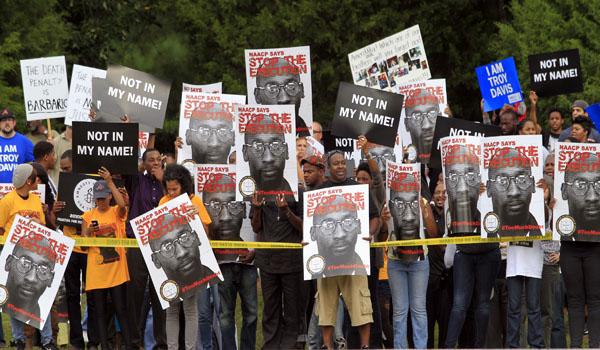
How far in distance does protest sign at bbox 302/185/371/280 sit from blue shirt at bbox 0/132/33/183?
5310 mm

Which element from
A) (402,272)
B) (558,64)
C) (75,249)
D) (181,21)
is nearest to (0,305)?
(75,249)

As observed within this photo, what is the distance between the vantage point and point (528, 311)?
17.2 m

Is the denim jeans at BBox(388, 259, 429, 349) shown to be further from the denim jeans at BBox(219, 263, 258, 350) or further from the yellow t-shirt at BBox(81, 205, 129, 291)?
the yellow t-shirt at BBox(81, 205, 129, 291)

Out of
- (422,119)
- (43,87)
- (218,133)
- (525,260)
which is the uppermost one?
(43,87)

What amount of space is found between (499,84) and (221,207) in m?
4.68

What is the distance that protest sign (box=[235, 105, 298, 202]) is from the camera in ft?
55.6

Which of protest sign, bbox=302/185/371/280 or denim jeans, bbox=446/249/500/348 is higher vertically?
protest sign, bbox=302/185/371/280

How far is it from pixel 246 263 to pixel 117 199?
1.54 meters

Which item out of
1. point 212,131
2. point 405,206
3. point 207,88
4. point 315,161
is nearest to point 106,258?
point 212,131

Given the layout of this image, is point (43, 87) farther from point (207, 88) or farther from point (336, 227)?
point (336, 227)

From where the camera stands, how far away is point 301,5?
3291 centimetres

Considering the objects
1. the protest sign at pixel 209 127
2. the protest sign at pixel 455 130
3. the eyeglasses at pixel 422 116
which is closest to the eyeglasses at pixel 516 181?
the protest sign at pixel 455 130

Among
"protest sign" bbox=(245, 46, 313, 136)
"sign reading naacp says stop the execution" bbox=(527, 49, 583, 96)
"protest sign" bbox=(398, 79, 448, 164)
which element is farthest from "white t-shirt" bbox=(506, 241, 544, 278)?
"sign reading naacp says stop the execution" bbox=(527, 49, 583, 96)

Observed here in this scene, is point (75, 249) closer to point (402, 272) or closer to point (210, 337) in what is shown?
point (210, 337)
